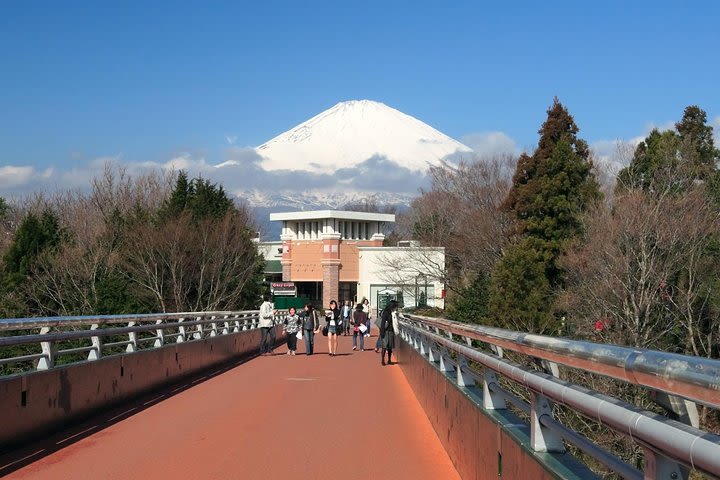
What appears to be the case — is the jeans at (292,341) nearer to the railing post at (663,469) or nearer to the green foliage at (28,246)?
the green foliage at (28,246)

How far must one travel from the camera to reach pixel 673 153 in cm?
4712

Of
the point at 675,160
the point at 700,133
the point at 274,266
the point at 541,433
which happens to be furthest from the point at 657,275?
the point at 274,266

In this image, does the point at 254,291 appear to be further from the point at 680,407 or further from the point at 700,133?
the point at 680,407

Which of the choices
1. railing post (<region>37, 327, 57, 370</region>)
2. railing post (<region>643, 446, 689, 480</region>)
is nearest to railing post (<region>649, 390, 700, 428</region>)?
railing post (<region>643, 446, 689, 480</region>)

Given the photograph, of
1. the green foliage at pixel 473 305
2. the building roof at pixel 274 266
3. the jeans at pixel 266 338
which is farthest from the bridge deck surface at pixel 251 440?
the building roof at pixel 274 266

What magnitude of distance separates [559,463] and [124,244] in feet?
151

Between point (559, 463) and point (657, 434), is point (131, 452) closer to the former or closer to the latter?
point (559, 463)

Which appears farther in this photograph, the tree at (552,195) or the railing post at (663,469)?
the tree at (552,195)

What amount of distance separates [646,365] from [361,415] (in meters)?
11.5

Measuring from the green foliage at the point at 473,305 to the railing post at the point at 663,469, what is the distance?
36.6m

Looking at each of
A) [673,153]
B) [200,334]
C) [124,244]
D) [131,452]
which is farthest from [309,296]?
[131,452]

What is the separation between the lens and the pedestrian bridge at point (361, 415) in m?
3.29

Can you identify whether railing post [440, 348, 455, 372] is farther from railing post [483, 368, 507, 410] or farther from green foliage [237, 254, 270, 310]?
green foliage [237, 254, 270, 310]

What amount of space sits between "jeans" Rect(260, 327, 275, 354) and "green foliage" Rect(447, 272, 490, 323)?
34.6 ft
